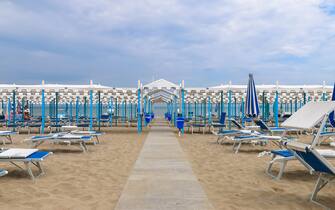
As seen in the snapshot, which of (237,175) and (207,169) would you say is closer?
(237,175)

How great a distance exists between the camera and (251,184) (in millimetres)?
5008

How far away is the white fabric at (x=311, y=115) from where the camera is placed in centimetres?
416

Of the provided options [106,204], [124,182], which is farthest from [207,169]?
[106,204]

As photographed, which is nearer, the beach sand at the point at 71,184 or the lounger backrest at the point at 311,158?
the lounger backrest at the point at 311,158

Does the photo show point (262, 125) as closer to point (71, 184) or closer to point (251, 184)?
point (251, 184)

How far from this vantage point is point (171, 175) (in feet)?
17.8

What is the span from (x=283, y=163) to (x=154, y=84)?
10244mm

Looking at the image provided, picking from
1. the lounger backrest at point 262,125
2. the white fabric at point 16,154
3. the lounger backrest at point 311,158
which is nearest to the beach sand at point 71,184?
the white fabric at point 16,154

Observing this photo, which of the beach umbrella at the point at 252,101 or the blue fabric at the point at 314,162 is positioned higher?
the beach umbrella at the point at 252,101

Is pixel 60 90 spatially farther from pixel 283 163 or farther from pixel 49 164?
pixel 283 163

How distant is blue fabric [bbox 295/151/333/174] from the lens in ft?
12.1

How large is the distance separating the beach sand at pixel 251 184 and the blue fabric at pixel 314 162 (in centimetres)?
42

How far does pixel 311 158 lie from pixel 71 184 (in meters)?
3.10

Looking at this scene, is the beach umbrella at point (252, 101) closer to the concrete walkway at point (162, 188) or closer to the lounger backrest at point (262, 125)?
the lounger backrest at point (262, 125)
